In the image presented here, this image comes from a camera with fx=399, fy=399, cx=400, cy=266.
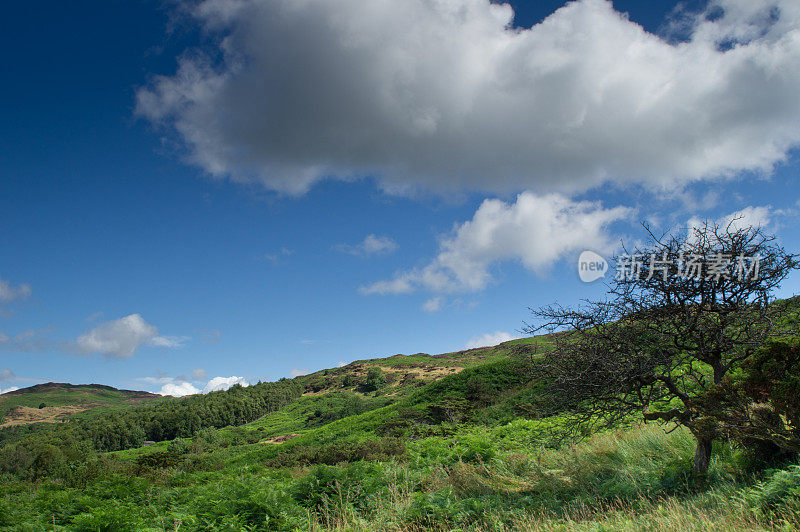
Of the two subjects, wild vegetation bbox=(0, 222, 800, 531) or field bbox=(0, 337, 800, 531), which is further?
wild vegetation bbox=(0, 222, 800, 531)

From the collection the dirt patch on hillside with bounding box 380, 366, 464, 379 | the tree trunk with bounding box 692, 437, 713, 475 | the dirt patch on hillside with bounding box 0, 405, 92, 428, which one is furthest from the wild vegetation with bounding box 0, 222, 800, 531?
the dirt patch on hillside with bounding box 0, 405, 92, 428

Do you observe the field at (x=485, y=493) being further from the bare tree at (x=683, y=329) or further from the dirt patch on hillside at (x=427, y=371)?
the dirt patch on hillside at (x=427, y=371)

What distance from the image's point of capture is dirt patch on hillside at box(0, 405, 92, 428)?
14431 cm

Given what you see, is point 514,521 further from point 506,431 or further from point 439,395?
point 439,395

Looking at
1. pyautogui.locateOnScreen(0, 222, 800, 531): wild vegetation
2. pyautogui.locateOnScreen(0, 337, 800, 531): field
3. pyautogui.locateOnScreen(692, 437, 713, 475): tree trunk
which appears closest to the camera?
pyautogui.locateOnScreen(0, 337, 800, 531): field

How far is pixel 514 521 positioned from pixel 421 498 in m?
2.71

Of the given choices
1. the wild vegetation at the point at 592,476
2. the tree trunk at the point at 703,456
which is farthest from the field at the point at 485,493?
the tree trunk at the point at 703,456

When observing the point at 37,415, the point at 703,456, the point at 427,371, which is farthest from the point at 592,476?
the point at 37,415

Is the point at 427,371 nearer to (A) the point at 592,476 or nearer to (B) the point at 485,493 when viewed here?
(B) the point at 485,493

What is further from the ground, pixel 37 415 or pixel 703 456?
pixel 37 415

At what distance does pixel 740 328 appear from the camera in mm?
7797

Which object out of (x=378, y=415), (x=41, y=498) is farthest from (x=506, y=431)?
(x=378, y=415)

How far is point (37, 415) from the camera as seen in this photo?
161000 millimetres

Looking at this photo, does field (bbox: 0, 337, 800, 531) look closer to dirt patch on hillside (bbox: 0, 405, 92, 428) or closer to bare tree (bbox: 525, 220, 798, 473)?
bare tree (bbox: 525, 220, 798, 473)
